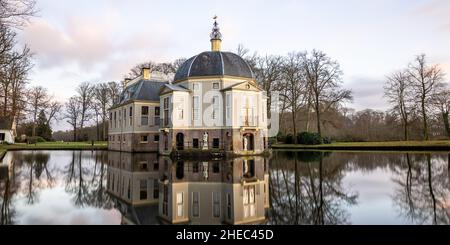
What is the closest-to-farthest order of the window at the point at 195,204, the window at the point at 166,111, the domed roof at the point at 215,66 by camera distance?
the window at the point at 195,204 < the domed roof at the point at 215,66 < the window at the point at 166,111

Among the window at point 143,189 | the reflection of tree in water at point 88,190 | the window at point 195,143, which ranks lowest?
the reflection of tree in water at point 88,190

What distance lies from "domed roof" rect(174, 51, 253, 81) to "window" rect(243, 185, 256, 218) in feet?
65.7

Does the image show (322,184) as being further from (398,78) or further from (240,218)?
(398,78)

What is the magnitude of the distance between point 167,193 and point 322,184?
5553 millimetres

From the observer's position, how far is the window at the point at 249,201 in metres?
7.54

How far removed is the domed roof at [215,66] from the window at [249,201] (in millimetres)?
20026

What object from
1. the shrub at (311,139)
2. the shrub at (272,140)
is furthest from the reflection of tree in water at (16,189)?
the shrub at (272,140)

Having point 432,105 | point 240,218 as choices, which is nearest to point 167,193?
point 240,218

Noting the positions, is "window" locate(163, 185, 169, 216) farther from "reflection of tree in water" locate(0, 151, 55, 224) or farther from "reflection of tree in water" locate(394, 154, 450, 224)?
"reflection of tree in water" locate(394, 154, 450, 224)

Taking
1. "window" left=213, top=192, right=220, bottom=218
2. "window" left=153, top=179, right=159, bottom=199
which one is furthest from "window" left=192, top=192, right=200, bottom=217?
"window" left=153, top=179, right=159, bottom=199

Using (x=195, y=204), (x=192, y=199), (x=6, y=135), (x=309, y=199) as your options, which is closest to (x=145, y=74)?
(x=6, y=135)

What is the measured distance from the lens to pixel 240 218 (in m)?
7.12

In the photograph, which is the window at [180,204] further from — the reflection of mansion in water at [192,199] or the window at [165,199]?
the window at [165,199]

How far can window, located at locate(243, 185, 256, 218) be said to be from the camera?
7542 mm
